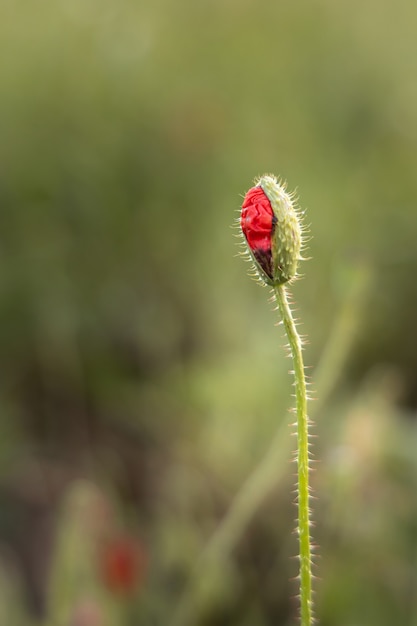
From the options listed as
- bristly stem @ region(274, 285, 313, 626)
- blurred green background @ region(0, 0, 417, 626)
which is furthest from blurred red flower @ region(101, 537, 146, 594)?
bristly stem @ region(274, 285, 313, 626)

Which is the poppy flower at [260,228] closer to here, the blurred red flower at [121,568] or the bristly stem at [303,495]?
the bristly stem at [303,495]

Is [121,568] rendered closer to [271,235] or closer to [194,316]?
[194,316]

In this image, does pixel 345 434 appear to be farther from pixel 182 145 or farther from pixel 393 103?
pixel 393 103

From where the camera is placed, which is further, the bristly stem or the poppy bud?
the poppy bud

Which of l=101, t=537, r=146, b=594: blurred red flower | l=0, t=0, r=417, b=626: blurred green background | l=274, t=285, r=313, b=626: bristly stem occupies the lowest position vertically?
l=274, t=285, r=313, b=626: bristly stem

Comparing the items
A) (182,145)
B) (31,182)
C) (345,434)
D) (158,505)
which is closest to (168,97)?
(182,145)

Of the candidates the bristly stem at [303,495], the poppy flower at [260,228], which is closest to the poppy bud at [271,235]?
the poppy flower at [260,228]

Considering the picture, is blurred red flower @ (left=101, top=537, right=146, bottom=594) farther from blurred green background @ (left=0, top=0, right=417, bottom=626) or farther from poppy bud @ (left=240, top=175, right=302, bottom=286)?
poppy bud @ (left=240, top=175, right=302, bottom=286)
